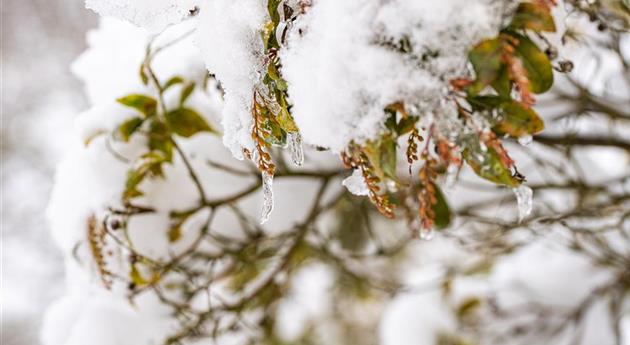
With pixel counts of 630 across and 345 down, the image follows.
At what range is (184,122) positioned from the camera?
40.8 inches

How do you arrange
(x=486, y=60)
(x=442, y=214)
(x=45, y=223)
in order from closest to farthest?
(x=486, y=60) → (x=442, y=214) → (x=45, y=223)

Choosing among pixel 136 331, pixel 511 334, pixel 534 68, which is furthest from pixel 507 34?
pixel 511 334

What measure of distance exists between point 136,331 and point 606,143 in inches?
35.1

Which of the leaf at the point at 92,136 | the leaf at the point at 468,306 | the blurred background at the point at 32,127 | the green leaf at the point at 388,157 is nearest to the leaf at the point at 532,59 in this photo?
the green leaf at the point at 388,157

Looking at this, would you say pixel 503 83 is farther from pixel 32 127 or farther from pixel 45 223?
pixel 32 127

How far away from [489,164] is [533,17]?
0.40 feet

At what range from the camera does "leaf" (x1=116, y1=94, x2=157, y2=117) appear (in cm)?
99

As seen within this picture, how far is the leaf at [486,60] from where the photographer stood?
505 mm

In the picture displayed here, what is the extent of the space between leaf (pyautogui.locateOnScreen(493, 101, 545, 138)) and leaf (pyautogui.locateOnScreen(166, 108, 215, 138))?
0.59 meters

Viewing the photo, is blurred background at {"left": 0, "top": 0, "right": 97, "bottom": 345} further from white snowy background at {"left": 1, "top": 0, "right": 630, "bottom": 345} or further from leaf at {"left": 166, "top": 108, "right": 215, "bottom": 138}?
leaf at {"left": 166, "top": 108, "right": 215, "bottom": 138}

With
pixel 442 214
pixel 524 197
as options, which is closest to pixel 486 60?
pixel 524 197

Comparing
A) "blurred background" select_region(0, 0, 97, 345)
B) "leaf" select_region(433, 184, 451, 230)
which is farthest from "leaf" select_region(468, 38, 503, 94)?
"blurred background" select_region(0, 0, 97, 345)

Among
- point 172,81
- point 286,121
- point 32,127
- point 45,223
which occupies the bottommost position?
point 32,127

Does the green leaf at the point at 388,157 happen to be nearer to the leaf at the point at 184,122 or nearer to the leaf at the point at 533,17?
the leaf at the point at 533,17
